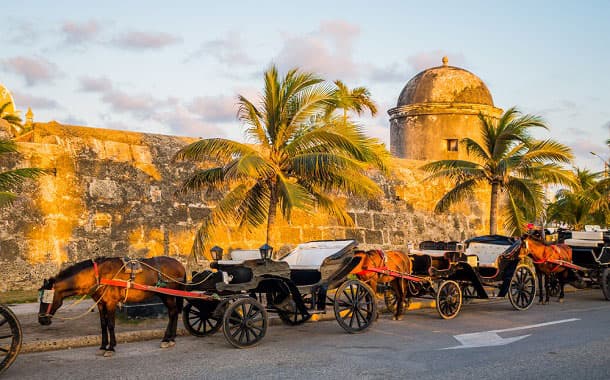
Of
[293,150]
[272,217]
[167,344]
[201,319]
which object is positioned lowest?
[167,344]

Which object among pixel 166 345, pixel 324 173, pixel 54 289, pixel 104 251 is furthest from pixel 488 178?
pixel 54 289

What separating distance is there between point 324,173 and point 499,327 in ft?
16.4

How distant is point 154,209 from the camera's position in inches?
682

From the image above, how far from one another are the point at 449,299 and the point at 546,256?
3760 millimetres

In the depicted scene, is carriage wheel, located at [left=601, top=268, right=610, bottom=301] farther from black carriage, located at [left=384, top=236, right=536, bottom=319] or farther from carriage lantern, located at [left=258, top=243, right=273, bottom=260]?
carriage lantern, located at [left=258, top=243, right=273, bottom=260]

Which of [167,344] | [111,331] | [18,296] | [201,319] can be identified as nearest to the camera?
[111,331]

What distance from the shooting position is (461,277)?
1402 centimetres

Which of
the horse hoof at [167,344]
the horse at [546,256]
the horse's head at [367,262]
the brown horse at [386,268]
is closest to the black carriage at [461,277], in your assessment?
the brown horse at [386,268]

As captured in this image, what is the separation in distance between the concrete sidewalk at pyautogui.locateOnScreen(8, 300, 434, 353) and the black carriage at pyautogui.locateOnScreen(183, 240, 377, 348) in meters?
0.70

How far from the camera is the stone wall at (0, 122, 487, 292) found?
603 inches

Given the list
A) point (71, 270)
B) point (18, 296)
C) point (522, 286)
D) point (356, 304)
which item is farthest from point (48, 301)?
point (522, 286)

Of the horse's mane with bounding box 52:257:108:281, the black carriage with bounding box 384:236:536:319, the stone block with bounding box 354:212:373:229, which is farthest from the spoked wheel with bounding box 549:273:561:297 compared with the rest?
the horse's mane with bounding box 52:257:108:281

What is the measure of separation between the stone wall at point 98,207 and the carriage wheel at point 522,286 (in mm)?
4635

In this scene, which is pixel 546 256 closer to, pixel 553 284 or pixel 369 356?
pixel 553 284
